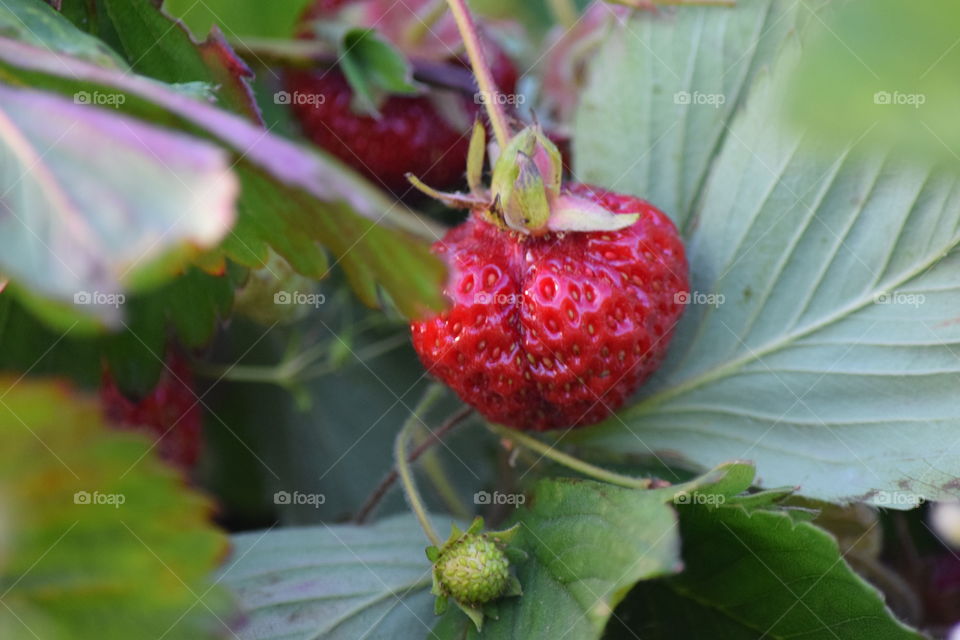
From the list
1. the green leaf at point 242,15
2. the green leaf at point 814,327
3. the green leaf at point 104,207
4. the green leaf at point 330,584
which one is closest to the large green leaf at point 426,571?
the green leaf at point 330,584

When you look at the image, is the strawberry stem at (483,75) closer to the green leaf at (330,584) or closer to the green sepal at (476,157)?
the green sepal at (476,157)

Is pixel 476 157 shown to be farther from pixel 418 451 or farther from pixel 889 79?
pixel 889 79

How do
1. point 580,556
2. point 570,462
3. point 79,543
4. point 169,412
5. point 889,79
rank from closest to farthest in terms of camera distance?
1. point 889,79
2. point 79,543
3. point 580,556
4. point 570,462
5. point 169,412

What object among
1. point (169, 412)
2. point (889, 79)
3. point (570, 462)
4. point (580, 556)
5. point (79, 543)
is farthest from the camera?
point (169, 412)

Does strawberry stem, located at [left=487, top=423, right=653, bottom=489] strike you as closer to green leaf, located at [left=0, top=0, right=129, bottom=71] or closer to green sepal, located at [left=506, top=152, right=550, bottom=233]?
green sepal, located at [left=506, top=152, right=550, bottom=233]

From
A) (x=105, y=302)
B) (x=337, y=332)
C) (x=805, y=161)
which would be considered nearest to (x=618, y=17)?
(x=805, y=161)

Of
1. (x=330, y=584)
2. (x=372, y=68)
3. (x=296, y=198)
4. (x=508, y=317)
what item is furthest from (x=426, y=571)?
(x=372, y=68)
